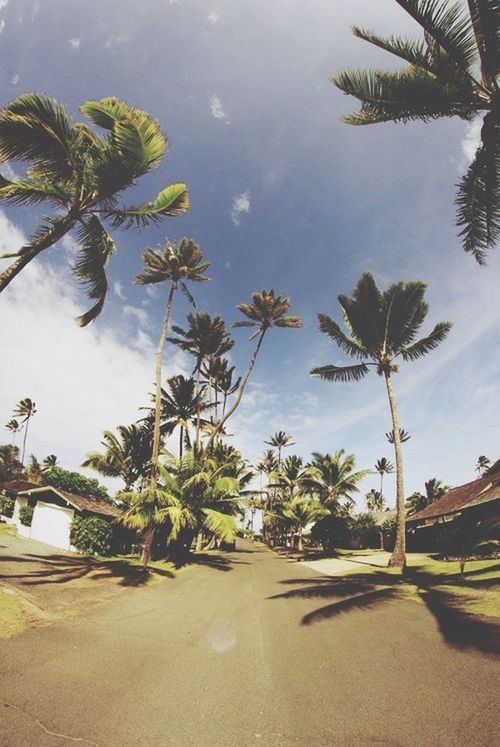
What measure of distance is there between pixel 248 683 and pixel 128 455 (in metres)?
26.1

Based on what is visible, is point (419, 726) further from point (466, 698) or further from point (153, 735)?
point (153, 735)

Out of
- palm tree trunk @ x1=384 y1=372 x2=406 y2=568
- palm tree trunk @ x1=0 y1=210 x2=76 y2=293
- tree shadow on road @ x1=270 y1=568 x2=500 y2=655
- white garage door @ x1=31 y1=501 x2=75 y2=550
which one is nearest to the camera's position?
tree shadow on road @ x1=270 y1=568 x2=500 y2=655

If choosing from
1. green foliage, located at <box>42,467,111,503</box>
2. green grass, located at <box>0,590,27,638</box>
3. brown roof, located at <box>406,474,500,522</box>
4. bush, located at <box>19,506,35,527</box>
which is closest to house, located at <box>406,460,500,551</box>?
brown roof, located at <box>406,474,500,522</box>

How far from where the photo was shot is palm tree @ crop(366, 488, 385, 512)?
9196 cm

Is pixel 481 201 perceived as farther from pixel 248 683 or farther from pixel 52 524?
pixel 52 524

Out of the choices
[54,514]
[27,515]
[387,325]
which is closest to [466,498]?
[387,325]

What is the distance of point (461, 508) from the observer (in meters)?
18.6

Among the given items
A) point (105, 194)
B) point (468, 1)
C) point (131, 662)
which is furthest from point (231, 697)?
point (468, 1)

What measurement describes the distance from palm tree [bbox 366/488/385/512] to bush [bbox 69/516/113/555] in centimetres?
8417

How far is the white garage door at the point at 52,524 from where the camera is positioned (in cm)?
2188

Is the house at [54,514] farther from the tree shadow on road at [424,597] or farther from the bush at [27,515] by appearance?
the tree shadow on road at [424,597]

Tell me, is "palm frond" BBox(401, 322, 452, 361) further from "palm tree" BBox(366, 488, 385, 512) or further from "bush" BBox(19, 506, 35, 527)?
"palm tree" BBox(366, 488, 385, 512)

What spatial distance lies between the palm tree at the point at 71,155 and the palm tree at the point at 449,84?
4624 millimetres

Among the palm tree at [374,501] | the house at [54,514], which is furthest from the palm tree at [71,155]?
the palm tree at [374,501]
